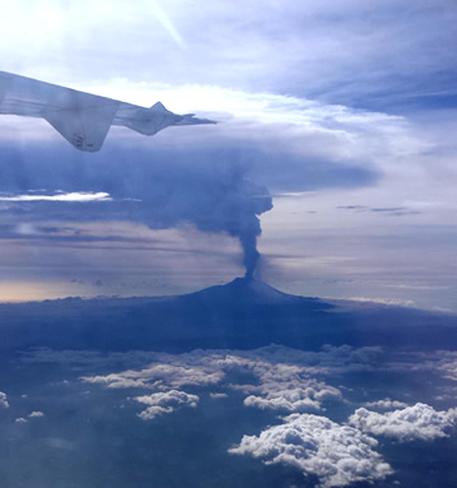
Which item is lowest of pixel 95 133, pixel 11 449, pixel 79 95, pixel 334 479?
pixel 11 449

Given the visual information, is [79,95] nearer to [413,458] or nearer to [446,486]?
[446,486]

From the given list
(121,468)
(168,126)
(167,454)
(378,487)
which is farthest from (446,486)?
(168,126)

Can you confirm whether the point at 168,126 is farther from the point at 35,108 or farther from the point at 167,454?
the point at 167,454

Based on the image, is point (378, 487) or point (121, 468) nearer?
point (378, 487)

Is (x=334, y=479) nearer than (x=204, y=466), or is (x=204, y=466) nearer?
(x=334, y=479)

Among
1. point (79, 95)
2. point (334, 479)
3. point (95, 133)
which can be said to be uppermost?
point (79, 95)

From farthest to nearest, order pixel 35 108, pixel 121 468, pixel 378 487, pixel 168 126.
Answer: pixel 121 468 < pixel 378 487 < pixel 168 126 < pixel 35 108

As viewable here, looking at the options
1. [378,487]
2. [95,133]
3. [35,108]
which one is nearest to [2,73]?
[35,108]

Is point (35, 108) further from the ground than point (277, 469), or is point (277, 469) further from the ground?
point (35, 108)

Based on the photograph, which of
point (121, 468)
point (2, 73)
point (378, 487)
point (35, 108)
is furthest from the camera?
point (121, 468)
